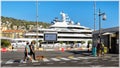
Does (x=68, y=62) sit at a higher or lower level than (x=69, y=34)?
lower

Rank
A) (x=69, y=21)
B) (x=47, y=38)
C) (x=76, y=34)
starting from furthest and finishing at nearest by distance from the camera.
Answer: (x=69, y=21) → (x=76, y=34) → (x=47, y=38)

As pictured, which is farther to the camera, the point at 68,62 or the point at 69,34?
the point at 69,34

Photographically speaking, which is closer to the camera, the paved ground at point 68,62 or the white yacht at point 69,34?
the paved ground at point 68,62

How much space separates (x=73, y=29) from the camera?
15375cm

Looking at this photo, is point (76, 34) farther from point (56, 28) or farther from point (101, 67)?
point (101, 67)

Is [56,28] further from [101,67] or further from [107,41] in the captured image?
[101,67]

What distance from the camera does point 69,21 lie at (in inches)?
6668

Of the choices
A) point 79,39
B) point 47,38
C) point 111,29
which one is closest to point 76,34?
point 79,39

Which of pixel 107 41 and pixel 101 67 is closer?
pixel 101 67

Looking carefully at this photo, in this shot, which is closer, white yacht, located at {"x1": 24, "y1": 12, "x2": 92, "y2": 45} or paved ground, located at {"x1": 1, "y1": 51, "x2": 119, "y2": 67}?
paved ground, located at {"x1": 1, "y1": 51, "x2": 119, "y2": 67}

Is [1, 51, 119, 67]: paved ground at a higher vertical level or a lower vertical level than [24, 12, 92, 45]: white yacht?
lower

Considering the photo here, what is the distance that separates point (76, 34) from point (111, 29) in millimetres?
106161

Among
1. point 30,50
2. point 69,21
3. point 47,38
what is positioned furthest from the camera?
point 69,21

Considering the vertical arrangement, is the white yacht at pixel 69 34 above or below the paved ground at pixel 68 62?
above
